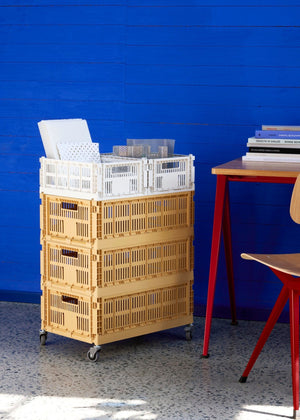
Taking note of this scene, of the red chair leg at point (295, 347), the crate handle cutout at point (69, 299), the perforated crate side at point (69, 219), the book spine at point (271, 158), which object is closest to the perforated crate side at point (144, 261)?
the perforated crate side at point (69, 219)

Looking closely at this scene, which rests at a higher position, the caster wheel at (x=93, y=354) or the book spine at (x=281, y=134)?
the book spine at (x=281, y=134)

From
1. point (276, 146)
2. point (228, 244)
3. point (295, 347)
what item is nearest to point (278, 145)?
point (276, 146)

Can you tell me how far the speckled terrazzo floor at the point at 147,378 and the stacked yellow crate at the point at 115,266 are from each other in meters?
0.11

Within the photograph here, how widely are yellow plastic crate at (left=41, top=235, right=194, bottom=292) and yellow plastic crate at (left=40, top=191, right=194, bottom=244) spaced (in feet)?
0.20

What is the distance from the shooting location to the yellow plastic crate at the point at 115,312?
337 centimetres

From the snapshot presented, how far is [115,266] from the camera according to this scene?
3379 millimetres

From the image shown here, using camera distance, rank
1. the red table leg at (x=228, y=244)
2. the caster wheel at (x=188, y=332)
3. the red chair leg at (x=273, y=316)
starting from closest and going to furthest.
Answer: the red chair leg at (x=273, y=316) < the caster wheel at (x=188, y=332) < the red table leg at (x=228, y=244)

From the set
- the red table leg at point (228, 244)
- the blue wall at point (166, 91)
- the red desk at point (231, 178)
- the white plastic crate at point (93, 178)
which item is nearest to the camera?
the red desk at point (231, 178)

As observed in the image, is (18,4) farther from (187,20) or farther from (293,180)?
(293,180)

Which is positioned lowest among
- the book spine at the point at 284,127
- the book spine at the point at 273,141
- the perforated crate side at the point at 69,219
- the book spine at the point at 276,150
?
the perforated crate side at the point at 69,219

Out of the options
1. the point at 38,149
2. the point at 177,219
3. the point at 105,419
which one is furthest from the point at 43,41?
the point at 105,419

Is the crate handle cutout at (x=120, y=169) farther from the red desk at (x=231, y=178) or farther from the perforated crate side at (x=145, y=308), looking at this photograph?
the perforated crate side at (x=145, y=308)

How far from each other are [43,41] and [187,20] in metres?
0.83

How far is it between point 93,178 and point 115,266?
415 millimetres
